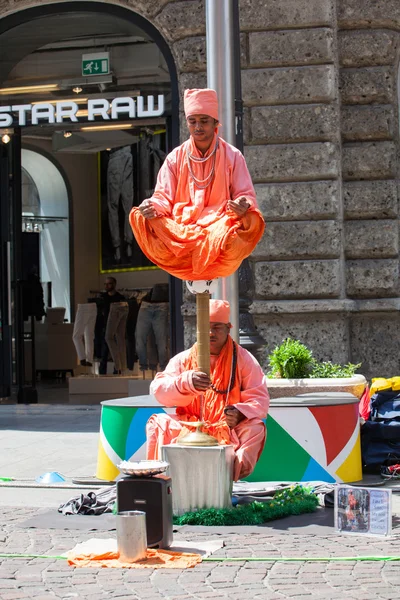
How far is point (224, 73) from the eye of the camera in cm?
938

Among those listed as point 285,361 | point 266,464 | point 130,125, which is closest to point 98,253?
point 130,125

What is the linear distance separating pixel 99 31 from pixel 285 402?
7701mm

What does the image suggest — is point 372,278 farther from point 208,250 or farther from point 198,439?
point 198,439

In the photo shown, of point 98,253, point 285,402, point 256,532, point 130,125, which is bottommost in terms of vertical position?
point 256,532

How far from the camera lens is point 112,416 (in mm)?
8539

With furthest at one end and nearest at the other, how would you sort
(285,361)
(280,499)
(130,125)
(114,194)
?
(114,194)
(130,125)
(285,361)
(280,499)

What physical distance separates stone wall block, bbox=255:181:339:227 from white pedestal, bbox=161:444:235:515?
595 centimetres

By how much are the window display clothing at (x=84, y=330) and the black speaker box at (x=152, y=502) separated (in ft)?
34.9

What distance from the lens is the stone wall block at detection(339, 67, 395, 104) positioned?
41.7 ft

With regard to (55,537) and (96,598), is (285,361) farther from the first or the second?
(96,598)

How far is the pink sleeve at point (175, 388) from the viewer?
23.2 feet

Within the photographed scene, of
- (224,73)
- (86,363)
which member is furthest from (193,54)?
A: (86,363)

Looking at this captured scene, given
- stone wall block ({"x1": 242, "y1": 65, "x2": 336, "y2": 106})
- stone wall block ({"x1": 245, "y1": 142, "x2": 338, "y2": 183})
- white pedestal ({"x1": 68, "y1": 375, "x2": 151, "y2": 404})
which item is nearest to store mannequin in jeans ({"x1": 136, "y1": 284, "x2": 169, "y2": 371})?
white pedestal ({"x1": 68, "y1": 375, "x2": 151, "y2": 404})

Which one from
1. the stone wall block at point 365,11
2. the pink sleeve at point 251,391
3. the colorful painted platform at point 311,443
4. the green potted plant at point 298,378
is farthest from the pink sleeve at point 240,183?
the stone wall block at point 365,11
